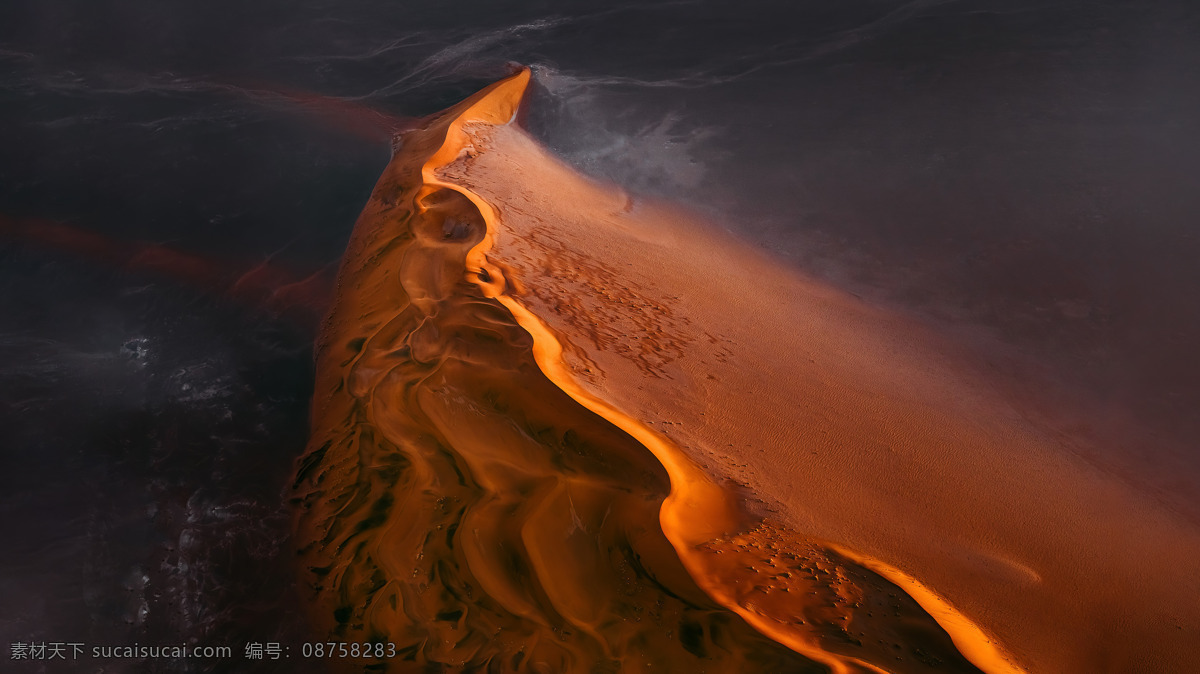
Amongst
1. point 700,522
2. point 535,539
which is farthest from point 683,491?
point 535,539

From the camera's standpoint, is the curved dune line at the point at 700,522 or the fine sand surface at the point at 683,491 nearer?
the curved dune line at the point at 700,522

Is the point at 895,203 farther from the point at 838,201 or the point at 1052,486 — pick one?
the point at 1052,486

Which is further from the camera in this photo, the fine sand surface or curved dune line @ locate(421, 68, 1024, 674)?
the fine sand surface

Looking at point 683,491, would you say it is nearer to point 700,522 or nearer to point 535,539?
point 700,522

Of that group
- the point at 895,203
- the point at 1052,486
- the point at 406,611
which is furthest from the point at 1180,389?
the point at 406,611

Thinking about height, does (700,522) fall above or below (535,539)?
above
